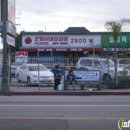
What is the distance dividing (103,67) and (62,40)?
2377 cm

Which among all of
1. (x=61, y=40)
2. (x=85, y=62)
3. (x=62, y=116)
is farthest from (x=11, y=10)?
(x=61, y=40)

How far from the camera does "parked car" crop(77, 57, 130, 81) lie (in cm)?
2584

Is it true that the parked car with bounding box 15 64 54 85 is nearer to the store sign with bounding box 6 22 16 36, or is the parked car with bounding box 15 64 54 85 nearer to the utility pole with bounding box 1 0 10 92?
the utility pole with bounding box 1 0 10 92

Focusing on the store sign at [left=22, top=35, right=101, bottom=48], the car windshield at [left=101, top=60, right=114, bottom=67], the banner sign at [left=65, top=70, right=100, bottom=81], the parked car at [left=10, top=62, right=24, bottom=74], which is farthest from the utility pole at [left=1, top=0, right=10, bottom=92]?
the store sign at [left=22, top=35, right=101, bottom=48]

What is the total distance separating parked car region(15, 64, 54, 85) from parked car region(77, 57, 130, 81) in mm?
2032

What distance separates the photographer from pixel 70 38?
50.2 metres

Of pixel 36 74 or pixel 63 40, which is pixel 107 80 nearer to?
pixel 36 74

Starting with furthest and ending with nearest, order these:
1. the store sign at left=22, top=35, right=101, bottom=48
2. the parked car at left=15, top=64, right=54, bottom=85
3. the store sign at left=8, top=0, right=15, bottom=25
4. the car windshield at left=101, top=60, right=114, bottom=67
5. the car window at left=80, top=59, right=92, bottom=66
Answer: the store sign at left=22, top=35, right=101, bottom=48, the car window at left=80, top=59, right=92, bottom=66, the car windshield at left=101, top=60, right=114, bottom=67, the parked car at left=15, top=64, right=54, bottom=85, the store sign at left=8, top=0, right=15, bottom=25

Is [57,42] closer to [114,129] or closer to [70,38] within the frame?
[70,38]

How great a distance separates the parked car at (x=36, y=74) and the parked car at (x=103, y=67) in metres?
2.03

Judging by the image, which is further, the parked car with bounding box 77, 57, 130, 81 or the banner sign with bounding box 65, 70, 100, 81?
the parked car with bounding box 77, 57, 130, 81

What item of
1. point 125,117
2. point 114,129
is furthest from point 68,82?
point 114,129

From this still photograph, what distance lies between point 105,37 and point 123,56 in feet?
76.1

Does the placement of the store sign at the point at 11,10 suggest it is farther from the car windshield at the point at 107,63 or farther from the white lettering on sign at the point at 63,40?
the white lettering on sign at the point at 63,40
